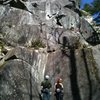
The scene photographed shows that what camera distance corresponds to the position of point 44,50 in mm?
23266

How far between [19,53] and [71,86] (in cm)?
380

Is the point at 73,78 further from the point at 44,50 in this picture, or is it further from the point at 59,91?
the point at 44,50

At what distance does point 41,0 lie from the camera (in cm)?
2970

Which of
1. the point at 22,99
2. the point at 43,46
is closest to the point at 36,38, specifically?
the point at 43,46

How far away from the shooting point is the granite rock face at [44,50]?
18844 millimetres

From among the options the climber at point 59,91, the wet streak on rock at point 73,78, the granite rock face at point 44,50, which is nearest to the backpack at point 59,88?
the climber at point 59,91

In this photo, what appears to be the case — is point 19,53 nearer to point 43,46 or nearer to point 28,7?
point 43,46

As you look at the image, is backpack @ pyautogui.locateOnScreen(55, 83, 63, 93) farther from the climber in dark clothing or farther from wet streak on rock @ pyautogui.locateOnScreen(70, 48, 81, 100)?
wet streak on rock @ pyautogui.locateOnScreen(70, 48, 81, 100)

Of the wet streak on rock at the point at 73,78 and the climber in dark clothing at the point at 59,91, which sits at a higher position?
the climber in dark clothing at the point at 59,91

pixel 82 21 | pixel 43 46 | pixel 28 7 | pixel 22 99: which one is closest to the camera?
pixel 22 99

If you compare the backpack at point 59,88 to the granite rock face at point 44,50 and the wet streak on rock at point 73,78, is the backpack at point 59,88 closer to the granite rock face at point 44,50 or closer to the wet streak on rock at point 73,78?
the granite rock face at point 44,50

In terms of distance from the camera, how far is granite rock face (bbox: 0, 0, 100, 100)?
18.8 meters

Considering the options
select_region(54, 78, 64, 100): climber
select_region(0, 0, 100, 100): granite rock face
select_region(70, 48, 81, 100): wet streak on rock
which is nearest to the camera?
select_region(54, 78, 64, 100): climber

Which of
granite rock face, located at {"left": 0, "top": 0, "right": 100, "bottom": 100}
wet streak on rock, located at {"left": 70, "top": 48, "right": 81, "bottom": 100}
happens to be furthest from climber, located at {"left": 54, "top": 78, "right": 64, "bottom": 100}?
wet streak on rock, located at {"left": 70, "top": 48, "right": 81, "bottom": 100}
